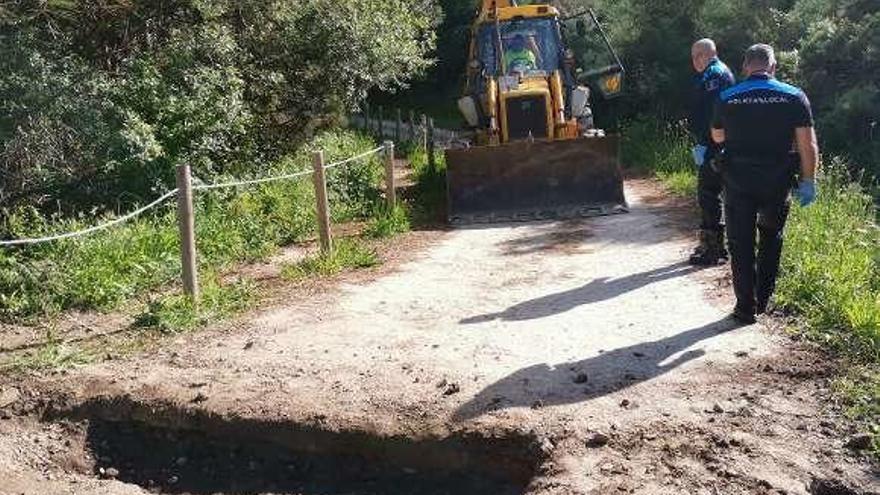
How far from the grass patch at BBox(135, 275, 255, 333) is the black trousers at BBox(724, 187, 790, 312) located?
3920mm

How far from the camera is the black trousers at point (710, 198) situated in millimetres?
7645

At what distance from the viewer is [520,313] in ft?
22.4

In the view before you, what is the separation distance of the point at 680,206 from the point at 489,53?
12.6ft

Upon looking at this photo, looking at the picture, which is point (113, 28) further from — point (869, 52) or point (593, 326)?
point (869, 52)

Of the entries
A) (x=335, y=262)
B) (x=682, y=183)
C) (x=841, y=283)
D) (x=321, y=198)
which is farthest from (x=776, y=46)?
(x=841, y=283)

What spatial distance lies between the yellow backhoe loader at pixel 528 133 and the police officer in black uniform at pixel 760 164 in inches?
203

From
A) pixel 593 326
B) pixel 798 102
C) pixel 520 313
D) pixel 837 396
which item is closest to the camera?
pixel 837 396

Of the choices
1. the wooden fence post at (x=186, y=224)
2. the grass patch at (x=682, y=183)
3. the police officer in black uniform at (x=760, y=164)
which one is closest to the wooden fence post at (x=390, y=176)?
the grass patch at (x=682, y=183)

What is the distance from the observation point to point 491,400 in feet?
16.4

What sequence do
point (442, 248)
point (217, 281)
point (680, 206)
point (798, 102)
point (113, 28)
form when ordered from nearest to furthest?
point (798, 102) < point (217, 281) < point (442, 248) < point (113, 28) < point (680, 206)

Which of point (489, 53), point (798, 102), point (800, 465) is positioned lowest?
point (800, 465)

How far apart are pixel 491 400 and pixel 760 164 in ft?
8.06

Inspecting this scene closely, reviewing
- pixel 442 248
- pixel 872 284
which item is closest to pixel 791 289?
pixel 872 284

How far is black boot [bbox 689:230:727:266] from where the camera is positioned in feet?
25.6
